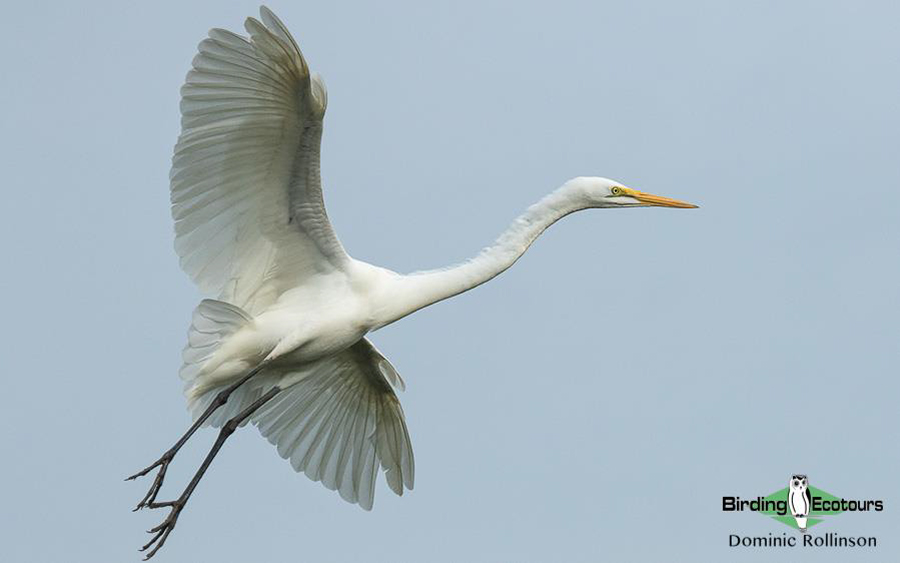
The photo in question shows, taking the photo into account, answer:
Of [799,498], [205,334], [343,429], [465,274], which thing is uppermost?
[465,274]

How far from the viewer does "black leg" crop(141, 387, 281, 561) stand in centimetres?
1290

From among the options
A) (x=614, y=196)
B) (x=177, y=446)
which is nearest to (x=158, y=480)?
(x=177, y=446)

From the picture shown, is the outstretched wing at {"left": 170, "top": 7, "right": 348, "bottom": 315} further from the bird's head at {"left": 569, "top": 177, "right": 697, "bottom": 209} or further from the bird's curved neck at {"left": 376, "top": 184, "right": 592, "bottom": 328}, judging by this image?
the bird's head at {"left": 569, "top": 177, "right": 697, "bottom": 209}

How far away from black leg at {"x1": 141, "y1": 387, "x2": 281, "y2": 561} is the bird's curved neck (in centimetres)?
126

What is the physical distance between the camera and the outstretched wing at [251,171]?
11.8 metres

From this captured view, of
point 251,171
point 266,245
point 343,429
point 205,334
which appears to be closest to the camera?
point 251,171

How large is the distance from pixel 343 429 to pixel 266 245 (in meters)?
2.56

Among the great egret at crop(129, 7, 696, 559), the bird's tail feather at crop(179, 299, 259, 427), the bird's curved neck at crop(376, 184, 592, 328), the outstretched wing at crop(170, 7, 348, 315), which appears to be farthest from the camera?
the bird's curved neck at crop(376, 184, 592, 328)

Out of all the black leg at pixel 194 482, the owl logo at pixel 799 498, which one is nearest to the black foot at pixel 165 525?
the black leg at pixel 194 482

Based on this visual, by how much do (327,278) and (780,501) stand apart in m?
5.20

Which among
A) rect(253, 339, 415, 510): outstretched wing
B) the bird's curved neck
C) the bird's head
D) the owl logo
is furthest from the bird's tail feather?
the owl logo

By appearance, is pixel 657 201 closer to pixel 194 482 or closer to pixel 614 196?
pixel 614 196

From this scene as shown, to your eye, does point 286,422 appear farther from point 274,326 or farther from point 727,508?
point 727,508

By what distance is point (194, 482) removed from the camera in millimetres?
13125
